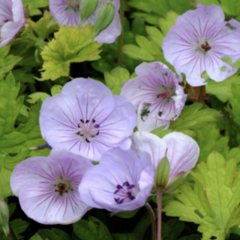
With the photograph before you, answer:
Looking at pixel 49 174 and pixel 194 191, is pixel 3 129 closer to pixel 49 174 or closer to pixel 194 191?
pixel 49 174

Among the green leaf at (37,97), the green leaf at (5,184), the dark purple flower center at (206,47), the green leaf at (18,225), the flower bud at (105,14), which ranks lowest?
the green leaf at (18,225)

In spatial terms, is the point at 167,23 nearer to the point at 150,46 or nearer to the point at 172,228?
the point at 150,46

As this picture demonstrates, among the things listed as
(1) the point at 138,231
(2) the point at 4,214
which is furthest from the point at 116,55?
(2) the point at 4,214

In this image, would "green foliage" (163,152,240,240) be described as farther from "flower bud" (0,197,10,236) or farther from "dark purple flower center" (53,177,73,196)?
"flower bud" (0,197,10,236)

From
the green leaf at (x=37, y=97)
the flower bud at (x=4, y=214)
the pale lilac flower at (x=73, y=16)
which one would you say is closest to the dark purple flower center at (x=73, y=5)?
the pale lilac flower at (x=73, y=16)

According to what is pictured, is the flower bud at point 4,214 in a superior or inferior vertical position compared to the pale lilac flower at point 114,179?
inferior

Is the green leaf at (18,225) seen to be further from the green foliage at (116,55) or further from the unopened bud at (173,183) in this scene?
the green foliage at (116,55)

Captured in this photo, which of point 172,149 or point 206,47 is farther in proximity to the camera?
point 206,47
